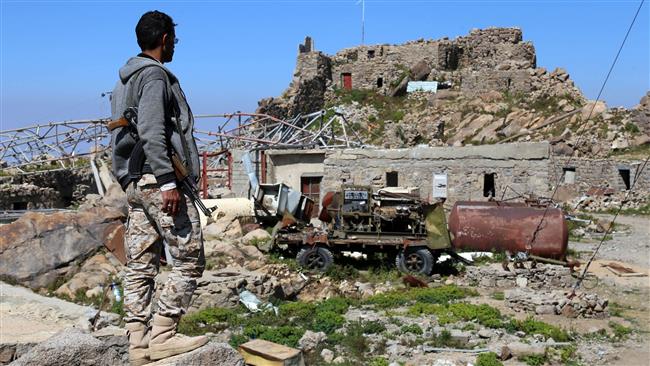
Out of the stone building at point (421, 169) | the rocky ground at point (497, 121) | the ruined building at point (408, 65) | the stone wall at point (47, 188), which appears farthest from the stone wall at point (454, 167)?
the ruined building at point (408, 65)

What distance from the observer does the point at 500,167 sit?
62.1 ft

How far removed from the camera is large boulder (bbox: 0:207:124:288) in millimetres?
11562

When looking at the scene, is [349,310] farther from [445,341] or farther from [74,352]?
[74,352]

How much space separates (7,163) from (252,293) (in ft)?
47.1

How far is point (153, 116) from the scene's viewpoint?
4.25m

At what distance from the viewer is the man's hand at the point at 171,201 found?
4.27 m

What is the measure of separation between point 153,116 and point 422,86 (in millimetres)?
31855

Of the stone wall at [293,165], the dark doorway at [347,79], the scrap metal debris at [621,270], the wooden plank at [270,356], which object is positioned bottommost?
the scrap metal debris at [621,270]

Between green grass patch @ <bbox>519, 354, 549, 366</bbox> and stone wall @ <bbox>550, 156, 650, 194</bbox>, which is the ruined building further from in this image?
green grass patch @ <bbox>519, 354, 549, 366</bbox>

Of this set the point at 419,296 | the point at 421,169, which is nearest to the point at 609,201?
the point at 421,169

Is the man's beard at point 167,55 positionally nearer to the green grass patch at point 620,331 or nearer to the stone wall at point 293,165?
the green grass patch at point 620,331

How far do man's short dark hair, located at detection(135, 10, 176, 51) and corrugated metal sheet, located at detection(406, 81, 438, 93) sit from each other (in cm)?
3097

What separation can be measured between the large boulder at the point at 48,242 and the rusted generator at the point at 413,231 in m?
3.43

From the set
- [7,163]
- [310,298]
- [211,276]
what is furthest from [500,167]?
[7,163]
